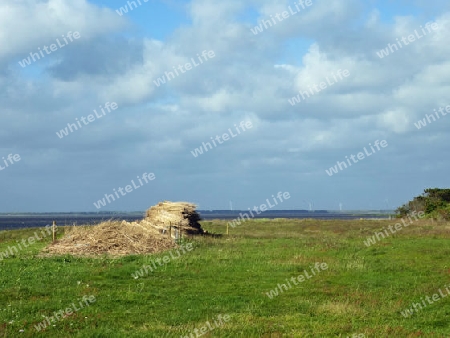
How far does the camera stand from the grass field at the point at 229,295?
11.4 metres

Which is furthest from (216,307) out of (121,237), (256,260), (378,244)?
(378,244)

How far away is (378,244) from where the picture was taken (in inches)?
1187

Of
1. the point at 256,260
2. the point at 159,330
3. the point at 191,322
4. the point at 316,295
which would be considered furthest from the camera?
the point at 256,260

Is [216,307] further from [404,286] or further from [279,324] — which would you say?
[404,286]

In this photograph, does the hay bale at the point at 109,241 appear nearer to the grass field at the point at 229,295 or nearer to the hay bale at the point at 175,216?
the grass field at the point at 229,295

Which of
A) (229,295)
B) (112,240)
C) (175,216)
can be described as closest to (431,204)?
(175,216)

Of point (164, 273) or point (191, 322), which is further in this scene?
point (164, 273)

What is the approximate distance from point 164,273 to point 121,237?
8.99 metres

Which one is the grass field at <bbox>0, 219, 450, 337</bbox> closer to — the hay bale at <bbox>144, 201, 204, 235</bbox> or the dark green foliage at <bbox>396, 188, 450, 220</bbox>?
the hay bale at <bbox>144, 201, 204, 235</bbox>

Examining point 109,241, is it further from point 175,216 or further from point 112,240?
point 175,216

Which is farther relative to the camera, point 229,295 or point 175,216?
point 175,216

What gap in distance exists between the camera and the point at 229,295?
14977mm

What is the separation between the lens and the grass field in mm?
11367

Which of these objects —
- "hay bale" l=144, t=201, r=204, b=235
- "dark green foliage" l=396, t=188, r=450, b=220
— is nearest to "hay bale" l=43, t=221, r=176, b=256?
"hay bale" l=144, t=201, r=204, b=235
